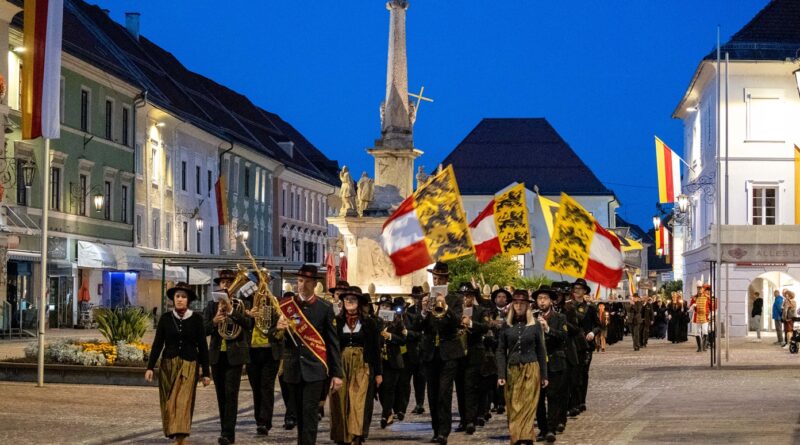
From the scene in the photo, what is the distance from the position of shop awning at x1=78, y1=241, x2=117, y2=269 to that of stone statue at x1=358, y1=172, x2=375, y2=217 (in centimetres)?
1993

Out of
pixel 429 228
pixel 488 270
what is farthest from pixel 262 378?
pixel 488 270

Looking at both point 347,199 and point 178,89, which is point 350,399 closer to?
point 347,199

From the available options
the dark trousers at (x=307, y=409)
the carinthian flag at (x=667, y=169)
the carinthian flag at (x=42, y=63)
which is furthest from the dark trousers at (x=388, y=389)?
the carinthian flag at (x=667, y=169)

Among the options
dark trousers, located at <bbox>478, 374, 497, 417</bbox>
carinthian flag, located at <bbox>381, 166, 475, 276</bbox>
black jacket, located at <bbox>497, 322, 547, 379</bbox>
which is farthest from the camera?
carinthian flag, located at <bbox>381, 166, 475, 276</bbox>

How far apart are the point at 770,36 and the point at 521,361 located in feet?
157

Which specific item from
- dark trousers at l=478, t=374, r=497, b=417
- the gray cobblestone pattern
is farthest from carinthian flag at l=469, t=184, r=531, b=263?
dark trousers at l=478, t=374, r=497, b=417

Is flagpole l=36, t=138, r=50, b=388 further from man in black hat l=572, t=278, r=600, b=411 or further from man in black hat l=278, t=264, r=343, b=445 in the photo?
man in black hat l=278, t=264, r=343, b=445

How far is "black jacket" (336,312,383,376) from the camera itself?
15.8 m

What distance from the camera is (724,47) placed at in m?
58.8

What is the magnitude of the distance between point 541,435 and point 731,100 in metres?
44.0

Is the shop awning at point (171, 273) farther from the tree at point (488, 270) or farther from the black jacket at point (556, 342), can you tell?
the black jacket at point (556, 342)

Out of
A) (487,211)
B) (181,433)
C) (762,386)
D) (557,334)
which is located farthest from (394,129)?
(181,433)

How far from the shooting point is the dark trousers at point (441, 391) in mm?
16844

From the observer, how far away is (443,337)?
59.0ft
